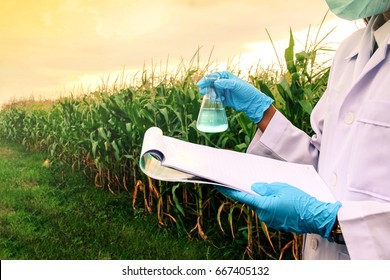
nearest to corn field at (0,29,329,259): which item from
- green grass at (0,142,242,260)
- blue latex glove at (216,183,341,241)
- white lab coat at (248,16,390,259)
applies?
green grass at (0,142,242,260)

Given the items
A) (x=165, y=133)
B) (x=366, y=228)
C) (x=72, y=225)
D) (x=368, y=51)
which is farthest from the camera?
(x=165, y=133)

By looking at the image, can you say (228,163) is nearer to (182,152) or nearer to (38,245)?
(182,152)

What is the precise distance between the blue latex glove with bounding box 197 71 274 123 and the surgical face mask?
0.86 feet

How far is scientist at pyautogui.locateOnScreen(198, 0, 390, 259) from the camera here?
2.31 feet

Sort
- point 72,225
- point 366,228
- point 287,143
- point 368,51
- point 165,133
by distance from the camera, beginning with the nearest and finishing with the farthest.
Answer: point 366,228
point 368,51
point 287,143
point 72,225
point 165,133

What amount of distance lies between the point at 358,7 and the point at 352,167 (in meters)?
0.27

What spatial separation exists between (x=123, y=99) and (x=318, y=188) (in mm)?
1235

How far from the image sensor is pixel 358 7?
30.7 inches

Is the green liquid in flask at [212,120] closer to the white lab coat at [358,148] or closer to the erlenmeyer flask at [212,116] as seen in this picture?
the erlenmeyer flask at [212,116]

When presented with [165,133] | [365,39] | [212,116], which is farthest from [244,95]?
[165,133]

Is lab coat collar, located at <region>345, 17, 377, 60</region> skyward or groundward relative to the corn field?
skyward

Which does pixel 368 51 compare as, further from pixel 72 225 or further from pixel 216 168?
pixel 72 225

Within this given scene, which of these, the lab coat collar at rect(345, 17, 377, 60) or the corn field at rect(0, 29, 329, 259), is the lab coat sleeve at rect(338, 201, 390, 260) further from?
the corn field at rect(0, 29, 329, 259)
